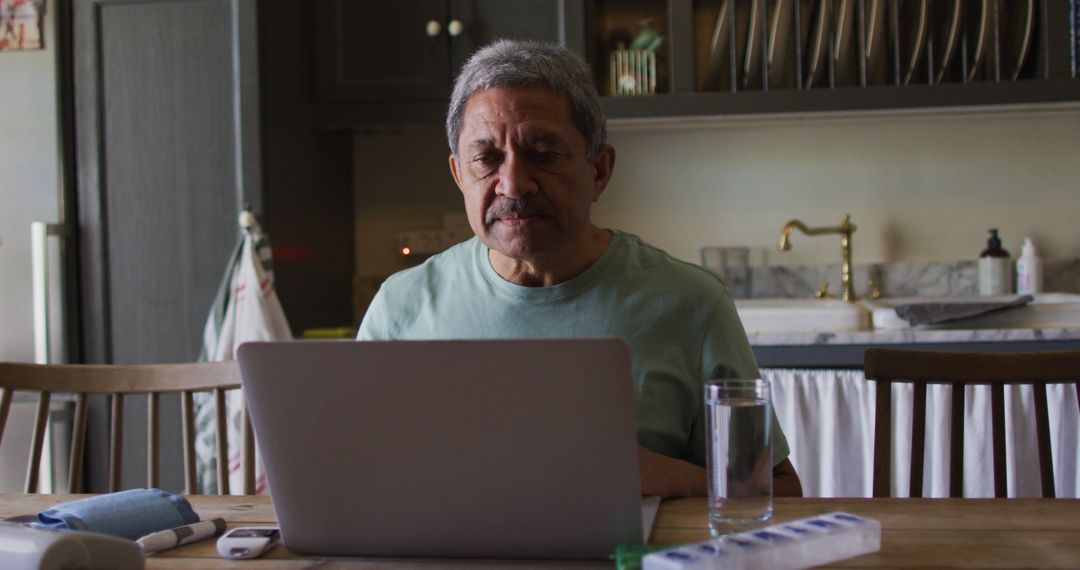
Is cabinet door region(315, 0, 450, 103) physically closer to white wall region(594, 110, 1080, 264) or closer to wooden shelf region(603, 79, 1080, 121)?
wooden shelf region(603, 79, 1080, 121)

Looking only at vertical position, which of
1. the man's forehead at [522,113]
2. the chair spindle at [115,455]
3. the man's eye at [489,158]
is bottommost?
the chair spindle at [115,455]

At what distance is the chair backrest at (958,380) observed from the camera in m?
1.16

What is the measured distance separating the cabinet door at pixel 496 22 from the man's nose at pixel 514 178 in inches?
55.3

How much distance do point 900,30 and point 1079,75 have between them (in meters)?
0.42

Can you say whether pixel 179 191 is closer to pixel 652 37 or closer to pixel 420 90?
pixel 420 90

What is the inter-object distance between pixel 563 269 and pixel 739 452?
0.51m

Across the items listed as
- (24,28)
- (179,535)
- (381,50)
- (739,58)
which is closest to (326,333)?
(381,50)

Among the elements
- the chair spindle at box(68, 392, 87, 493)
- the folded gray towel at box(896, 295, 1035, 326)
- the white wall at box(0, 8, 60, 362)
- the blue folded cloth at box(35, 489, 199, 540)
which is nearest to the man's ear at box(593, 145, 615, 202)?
the blue folded cloth at box(35, 489, 199, 540)

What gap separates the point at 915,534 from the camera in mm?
861

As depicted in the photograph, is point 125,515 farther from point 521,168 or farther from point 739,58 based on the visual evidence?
point 739,58

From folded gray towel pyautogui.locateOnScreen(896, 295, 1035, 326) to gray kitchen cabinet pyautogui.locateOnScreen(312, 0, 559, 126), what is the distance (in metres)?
1.09

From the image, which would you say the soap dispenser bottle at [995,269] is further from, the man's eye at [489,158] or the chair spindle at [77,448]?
the chair spindle at [77,448]

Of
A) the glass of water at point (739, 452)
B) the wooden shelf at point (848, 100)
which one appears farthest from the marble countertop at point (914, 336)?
the glass of water at point (739, 452)

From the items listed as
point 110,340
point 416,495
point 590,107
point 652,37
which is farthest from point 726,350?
point 110,340
